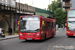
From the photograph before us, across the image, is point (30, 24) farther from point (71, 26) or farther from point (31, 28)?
point (71, 26)

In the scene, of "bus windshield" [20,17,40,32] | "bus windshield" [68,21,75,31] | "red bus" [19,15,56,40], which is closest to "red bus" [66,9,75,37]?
"bus windshield" [68,21,75,31]

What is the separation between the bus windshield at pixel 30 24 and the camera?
1800 centimetres

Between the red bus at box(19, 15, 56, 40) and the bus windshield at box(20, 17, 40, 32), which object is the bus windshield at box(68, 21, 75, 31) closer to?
the red bus at box(19, 15, 56, 40)

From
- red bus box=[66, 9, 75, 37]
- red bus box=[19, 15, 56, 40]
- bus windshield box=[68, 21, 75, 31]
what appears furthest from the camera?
bus windshield box=[68, 21, 75, 31]

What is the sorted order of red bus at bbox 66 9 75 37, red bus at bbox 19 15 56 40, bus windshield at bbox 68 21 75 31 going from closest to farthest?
red bus at bbox 19 15 56 40 → red bus at bbox 66 9 75 37 → bus windshield at bbox 68 21 75 31

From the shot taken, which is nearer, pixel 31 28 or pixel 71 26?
pixel 31 28

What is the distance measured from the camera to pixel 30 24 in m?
18.2

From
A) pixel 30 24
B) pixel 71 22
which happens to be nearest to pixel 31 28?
pixel 30 24

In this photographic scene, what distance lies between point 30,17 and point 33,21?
538mm

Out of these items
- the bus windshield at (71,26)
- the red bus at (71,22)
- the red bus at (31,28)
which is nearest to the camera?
the red bus at (31,28)

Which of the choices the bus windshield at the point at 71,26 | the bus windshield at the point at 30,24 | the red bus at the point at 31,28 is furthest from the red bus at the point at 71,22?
the bus windshield at the point at 30,24

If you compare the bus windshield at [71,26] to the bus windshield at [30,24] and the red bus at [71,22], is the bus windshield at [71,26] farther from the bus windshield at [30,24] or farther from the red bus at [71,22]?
the bus windshield at [30,24]

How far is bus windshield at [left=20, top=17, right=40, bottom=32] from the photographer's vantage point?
18000mm

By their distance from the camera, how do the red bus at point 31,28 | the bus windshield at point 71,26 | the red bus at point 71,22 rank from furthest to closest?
the bus windshield at point 71,26
the red bus at point 71,22
the red bus at point 31,28
